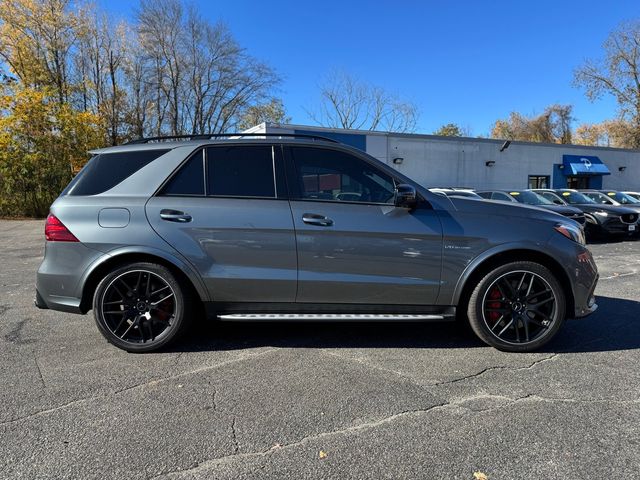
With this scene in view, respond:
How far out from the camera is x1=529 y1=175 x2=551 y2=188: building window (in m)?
27.8

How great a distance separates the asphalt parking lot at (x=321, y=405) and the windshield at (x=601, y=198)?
1247 centimetres

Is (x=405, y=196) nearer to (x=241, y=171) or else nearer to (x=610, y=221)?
(x=241, y=171)

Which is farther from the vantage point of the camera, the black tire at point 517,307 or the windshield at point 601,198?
the windshield at point 601,198

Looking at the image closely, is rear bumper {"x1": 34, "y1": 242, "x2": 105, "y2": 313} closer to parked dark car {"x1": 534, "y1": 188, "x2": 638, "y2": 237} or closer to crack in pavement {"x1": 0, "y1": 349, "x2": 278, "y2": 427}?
crack in pavement {"x1": 0, "y1": 349, "x2": 278, "y2": 427}

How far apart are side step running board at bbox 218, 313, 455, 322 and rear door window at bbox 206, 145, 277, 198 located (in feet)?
3.45

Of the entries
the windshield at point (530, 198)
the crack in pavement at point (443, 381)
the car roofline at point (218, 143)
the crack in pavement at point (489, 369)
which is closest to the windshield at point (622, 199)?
the windshield at point (530, 198)

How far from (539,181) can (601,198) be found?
1369 centimetres

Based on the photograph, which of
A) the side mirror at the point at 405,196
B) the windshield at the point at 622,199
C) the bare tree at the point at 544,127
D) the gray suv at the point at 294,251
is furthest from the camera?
the bare tree at the point at 544,127

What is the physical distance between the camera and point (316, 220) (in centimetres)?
365

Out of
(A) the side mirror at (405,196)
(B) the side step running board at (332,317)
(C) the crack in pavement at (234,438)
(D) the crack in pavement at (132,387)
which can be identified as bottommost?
(C) the crack in pavement at (234,438)

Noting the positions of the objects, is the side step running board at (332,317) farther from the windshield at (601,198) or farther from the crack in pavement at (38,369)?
the windshield at (601,198)

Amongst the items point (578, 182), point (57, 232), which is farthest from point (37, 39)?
point (578, 182)

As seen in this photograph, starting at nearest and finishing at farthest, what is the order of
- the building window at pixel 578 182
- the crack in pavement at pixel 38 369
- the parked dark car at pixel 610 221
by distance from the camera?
1. the crack in pavement at pixel 38 369
2. the parked dark car at pixel 610 221
3. the building window at pixel 578 182

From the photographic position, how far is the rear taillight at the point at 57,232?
3.72 m
